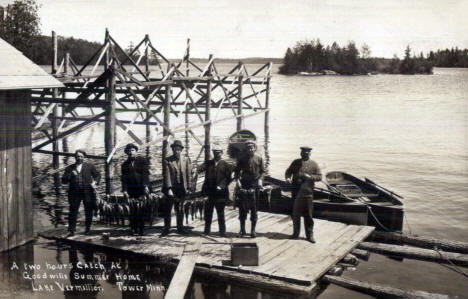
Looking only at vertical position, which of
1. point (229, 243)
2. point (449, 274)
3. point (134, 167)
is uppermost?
point (134, 167)

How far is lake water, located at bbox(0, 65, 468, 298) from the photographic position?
35.0 ft

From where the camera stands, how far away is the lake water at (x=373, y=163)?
10.7 meters

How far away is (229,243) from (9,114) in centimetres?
541

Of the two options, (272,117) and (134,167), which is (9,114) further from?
(272,117)

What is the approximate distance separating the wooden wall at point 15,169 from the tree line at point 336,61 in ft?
442

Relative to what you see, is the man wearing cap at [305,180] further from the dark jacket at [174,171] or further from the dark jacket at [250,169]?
the dark jacket at [174,171]

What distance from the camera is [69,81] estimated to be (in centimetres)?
2123

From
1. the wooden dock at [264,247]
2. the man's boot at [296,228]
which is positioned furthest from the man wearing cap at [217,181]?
the man's boot at [296,228]

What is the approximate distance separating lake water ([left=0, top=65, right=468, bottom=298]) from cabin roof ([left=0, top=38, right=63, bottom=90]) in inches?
143

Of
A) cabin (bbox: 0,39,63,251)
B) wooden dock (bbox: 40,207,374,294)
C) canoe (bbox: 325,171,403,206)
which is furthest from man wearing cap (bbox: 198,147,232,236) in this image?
canoe (bbox: 325,171,403,206)

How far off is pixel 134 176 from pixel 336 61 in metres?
140

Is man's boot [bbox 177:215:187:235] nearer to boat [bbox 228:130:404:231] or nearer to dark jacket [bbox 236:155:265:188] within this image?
dark jacket [bbox 236:155:265:188]

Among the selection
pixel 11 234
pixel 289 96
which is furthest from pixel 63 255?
pixel 289 96

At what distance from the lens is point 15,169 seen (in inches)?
425
